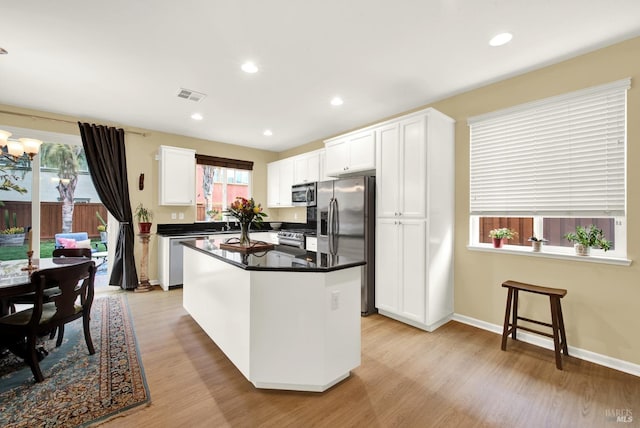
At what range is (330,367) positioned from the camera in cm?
206

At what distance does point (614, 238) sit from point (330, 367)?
8.86 feet

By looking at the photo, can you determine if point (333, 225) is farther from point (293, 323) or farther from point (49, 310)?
point (49, 310)

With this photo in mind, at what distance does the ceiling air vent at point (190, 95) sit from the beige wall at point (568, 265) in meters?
2.28

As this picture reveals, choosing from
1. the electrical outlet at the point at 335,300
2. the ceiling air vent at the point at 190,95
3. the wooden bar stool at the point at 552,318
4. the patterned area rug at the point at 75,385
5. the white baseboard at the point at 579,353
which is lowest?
the patterned area rug at the point at 75,385

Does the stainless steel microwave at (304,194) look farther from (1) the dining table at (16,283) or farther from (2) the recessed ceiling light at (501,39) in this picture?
(1) the dining table at (16,283)

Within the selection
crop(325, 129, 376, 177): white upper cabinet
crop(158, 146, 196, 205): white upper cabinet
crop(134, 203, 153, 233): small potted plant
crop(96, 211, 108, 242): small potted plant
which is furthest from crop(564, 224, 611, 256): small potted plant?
crop(96, 211, 108, 242): small potted plant

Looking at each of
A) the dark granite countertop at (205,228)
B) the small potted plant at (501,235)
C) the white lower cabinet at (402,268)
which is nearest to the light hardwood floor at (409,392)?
the white lower cabinet at (402,268)

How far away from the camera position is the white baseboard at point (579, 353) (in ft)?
7.66

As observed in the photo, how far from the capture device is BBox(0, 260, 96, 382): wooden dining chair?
2156mm

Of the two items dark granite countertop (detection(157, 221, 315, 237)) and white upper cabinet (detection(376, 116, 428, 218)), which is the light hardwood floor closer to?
white upper cabinet (detection(376, 116, 428, 218))

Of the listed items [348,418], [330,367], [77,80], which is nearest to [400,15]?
[330,367]

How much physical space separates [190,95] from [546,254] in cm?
431

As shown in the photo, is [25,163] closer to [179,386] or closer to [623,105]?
[179,386]

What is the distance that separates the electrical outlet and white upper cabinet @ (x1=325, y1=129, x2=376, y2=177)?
2.06 metres
